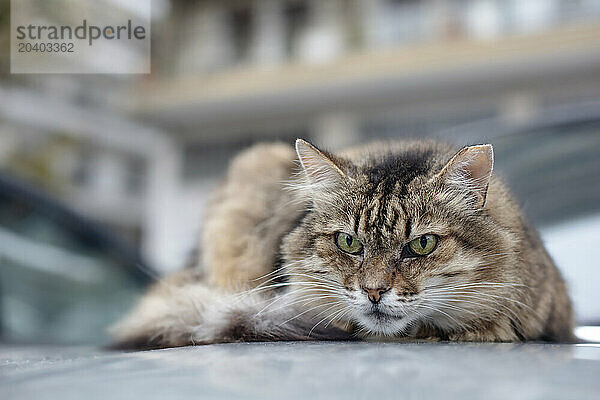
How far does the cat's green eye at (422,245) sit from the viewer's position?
1.72 m

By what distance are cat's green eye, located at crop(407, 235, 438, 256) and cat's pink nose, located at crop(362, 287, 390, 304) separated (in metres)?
0.13

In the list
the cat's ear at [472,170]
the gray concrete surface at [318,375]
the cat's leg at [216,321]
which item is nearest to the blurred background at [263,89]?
the cat's leg at [216,321]

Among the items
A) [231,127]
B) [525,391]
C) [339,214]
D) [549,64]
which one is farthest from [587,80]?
[525,391]

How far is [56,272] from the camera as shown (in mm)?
3355

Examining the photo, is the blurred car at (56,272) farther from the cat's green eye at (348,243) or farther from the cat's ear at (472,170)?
the cat's ear at (472,170)

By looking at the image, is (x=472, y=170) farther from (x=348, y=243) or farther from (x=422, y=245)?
(x=348, y=243)

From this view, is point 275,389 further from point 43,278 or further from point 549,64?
point 549,64

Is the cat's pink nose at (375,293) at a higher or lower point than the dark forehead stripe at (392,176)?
lower

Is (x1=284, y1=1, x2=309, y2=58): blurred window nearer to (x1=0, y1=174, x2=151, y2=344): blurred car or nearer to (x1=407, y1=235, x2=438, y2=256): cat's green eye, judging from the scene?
(x1=0, y1=174, x2=151, y2=344): blurred car

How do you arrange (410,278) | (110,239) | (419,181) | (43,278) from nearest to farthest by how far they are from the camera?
(410,278)
(419,181)
(43,278)
(110,239)

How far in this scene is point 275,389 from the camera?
92 cm

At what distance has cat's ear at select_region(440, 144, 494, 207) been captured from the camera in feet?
5.55

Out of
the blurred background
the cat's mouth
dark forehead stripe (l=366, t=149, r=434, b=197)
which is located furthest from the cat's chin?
the blurred background

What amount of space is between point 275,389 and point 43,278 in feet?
8.96
